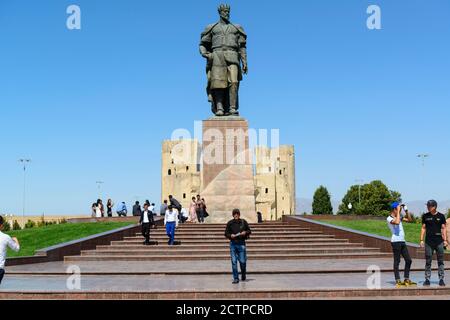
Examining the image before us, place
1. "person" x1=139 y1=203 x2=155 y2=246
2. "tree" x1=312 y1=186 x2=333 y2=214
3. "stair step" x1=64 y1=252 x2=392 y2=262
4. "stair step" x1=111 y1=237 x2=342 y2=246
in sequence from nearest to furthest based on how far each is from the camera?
"stair step" x1=64 y1=252 x2=392 y2=262 → "person" x1=139 y1=203 x2=155 y2=246 → "stair step" x1=111 y1=237 x2=342 y2=246 → "tree" x1=312 y1=186 x2=333 y2=214

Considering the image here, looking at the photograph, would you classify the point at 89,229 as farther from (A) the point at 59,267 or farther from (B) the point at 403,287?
(B) the point at 403,287

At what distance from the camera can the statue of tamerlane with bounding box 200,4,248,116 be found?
23375 millimetres

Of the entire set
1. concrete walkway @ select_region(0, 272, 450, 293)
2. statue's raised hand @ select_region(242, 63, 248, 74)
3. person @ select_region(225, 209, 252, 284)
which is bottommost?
concrete walkway @ select_region(0, 272, 450, 293)

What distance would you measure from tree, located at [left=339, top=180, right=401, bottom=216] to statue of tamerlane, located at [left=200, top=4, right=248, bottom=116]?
5236 cm

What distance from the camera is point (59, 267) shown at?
46.2ft

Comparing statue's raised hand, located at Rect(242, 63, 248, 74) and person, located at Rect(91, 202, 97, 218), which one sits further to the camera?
person, located at Rect(91, 202, 97, 218)

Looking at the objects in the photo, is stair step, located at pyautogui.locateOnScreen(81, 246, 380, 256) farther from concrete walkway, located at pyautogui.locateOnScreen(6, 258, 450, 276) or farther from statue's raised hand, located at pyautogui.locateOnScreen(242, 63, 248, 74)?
statue's raised hand, located at pyautogui.locateOnScreen(242, 63, 248, 74)

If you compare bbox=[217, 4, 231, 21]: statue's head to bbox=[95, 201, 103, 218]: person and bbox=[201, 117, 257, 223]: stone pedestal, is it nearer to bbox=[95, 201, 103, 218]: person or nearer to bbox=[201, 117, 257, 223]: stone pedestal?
bbox=[201, 117, 257, 223]: stone pedestal

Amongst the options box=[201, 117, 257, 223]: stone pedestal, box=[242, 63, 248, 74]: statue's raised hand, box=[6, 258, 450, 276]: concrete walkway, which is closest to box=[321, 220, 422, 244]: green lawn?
box=[201, 117, 257, 223]: stone pedestal

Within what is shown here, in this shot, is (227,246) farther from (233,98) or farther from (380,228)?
(233,98)

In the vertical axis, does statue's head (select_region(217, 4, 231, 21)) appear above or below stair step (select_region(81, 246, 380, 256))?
above

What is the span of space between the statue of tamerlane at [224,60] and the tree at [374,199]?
5236 centimetres


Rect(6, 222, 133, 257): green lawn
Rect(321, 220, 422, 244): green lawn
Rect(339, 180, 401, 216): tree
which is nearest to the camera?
Rect(6, 222, 133, 257): green lawn
